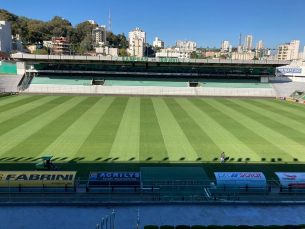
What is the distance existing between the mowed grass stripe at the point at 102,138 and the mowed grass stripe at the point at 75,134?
0.50 meters

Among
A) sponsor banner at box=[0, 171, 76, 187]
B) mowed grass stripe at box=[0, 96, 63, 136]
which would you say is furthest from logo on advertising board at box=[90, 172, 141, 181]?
mowed grass stripe at box=[0, 96, 63, 136]

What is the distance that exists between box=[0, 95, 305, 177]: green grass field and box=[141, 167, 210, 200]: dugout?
2.52 m

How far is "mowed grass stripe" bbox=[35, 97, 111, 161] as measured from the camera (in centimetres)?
1706

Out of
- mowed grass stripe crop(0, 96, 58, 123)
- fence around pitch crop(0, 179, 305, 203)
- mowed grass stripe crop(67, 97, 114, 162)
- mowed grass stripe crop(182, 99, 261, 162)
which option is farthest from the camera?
mowed grass stripe crop(0, 96, 58, 123)

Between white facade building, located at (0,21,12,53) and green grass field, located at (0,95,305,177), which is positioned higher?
white facade building, located at (0,21,12,53)

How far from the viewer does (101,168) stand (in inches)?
578

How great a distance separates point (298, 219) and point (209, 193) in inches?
145

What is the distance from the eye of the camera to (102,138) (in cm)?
1997

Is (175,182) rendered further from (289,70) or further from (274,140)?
(289,70)

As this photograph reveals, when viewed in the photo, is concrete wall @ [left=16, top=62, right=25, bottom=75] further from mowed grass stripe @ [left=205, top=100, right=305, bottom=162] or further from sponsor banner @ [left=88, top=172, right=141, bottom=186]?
sponsor banner @ [left=88, top=172, right=141, bottom=186]

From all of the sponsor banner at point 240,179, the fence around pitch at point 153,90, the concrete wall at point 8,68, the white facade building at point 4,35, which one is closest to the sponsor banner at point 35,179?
the sponsor banner at point 240,179

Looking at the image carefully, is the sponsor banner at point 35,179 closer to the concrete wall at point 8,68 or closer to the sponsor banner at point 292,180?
the sponsor banner at point 292,180

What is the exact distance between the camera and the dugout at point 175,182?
11.0m

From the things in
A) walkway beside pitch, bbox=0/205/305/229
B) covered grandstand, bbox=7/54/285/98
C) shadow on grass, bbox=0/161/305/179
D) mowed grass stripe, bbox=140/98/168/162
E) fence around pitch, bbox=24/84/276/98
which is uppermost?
covered grandstand, bbox=7/54/285/98
